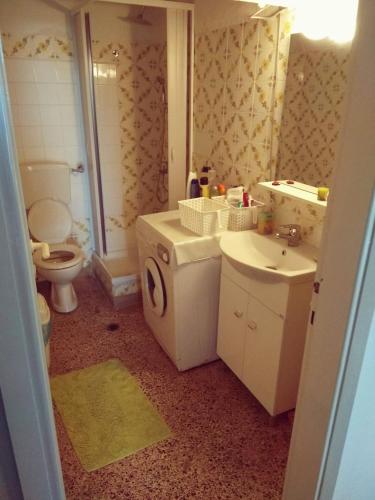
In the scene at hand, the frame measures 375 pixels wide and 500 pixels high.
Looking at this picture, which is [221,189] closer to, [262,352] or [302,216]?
[302,216]

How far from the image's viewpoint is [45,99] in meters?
2.93

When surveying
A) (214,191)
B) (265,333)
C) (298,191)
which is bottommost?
(265,333)

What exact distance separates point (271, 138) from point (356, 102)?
132 centimetres

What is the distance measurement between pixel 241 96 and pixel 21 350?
2057mm

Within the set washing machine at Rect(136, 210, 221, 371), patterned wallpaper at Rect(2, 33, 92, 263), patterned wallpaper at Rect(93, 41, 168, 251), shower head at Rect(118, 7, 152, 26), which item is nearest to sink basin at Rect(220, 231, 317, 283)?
washing machine at Rect(136, 210, 221, 371)

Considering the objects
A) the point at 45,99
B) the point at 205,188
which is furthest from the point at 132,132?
the point at 205,188

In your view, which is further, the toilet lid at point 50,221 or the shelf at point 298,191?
the toilet lid at point 50,221

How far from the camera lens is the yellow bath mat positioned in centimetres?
182

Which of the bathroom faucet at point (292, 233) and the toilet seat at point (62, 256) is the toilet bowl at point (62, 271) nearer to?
the toilet seat at point (62, 256)

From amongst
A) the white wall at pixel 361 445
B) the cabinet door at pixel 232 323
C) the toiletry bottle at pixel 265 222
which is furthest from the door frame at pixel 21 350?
the toiletry bottle at pixel 265 222

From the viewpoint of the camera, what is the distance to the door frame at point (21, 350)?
626 mm

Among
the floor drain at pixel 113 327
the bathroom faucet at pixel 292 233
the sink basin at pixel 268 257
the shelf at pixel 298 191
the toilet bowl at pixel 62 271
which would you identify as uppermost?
the shelf at pixel 298 191

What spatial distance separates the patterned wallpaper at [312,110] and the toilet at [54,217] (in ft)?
5.69

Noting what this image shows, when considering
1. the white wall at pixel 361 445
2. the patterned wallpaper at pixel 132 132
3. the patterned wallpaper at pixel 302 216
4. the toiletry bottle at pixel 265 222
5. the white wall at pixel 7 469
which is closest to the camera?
the white wall at pixel 7 469
